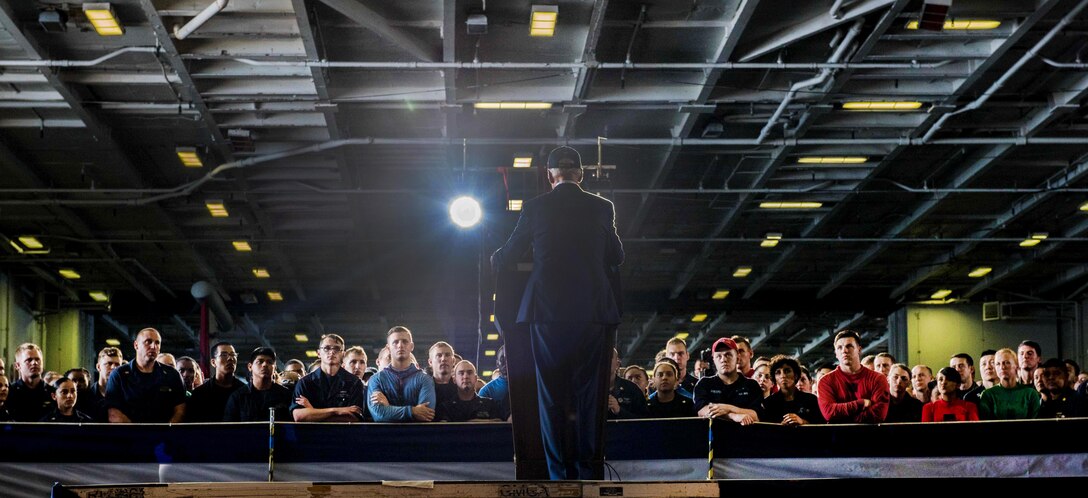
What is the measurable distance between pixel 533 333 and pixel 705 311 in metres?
22.7

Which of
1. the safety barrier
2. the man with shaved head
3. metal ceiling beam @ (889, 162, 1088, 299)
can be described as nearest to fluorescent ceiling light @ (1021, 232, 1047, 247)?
metal ceiling beam @ (889, 162, 1088, 299)

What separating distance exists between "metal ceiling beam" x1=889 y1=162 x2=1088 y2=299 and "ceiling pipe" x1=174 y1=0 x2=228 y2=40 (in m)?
13.0

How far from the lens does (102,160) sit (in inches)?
702

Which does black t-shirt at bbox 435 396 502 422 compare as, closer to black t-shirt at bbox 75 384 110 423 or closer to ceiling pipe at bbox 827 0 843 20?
black t-shirt at bbox 75 384 110 423

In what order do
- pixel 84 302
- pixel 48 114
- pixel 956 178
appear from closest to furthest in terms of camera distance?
pixel 48 114
pixel 956 178
pixel 84 302

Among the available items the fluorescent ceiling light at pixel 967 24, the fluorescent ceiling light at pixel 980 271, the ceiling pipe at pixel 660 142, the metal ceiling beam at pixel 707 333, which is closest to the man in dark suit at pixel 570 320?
the fluorescent ceiling light at pixel 967 24

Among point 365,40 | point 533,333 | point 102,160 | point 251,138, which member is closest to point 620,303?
point 533,333

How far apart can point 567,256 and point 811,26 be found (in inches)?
312

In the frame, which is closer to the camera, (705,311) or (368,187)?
(368,187)

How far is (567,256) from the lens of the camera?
587 cm

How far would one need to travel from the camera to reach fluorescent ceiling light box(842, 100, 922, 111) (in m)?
15.5

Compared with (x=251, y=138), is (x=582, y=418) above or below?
below

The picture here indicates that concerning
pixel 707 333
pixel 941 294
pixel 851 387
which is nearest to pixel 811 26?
pixel 851 387

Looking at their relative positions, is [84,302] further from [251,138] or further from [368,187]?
[251,138]
